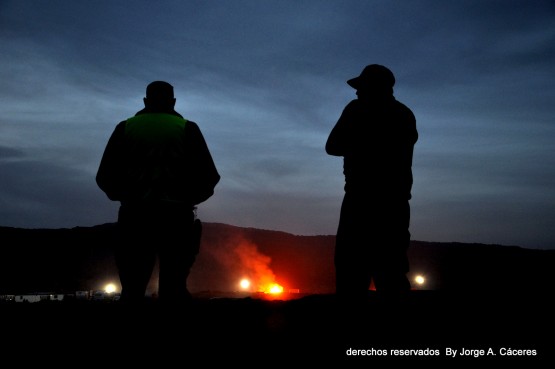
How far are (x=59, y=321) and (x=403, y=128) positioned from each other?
296 cm

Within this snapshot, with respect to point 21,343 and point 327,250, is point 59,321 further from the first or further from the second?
point 327,250

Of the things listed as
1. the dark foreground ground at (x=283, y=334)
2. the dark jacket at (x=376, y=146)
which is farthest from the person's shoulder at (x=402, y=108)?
the dark foreground ground at (x=283, y=334)

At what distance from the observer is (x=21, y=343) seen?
2.67 metres

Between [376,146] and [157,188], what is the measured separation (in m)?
1.76

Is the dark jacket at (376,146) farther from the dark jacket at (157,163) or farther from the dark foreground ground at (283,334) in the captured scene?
the dark jacket at (157,163)

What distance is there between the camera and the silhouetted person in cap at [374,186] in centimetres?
337

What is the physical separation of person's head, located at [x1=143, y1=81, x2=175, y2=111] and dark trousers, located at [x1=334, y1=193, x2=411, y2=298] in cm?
173

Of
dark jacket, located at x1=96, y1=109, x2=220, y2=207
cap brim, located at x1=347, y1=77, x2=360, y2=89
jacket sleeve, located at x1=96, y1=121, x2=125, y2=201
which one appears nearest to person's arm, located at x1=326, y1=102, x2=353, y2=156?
cap brim, located at x1=347, y1=77, x2=360, y2=89

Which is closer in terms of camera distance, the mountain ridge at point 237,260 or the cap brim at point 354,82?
the cap brim at point 354,82

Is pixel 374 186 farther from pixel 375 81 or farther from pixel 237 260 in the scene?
pixel 237 260

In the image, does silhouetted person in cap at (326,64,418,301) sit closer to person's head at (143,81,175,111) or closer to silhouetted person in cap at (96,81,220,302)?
silhouetted person in cap at (96,81,220,302)

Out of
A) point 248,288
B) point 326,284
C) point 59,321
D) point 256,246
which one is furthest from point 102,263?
point 59,321

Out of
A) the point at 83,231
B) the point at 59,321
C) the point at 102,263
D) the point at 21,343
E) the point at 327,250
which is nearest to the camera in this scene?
the point at 21,343

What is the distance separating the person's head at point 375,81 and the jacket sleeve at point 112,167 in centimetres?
201
